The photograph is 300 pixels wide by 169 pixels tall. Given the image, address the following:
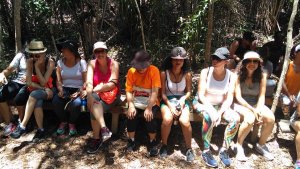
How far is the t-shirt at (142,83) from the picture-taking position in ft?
14.9

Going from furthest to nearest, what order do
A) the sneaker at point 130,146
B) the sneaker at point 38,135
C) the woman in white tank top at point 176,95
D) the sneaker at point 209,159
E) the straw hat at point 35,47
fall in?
the sneaker at point 38,135 → the straw hat at point 35,47 → the sneaker at point 130,146 → the woman in white tank top at point 176,95 → the sneaker at point 209,159

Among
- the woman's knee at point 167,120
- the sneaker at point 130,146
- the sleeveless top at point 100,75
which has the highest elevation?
the sleeveless top at point 100,75

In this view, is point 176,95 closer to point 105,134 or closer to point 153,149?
point 153,149

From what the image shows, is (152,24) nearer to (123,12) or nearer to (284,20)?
(123,12)

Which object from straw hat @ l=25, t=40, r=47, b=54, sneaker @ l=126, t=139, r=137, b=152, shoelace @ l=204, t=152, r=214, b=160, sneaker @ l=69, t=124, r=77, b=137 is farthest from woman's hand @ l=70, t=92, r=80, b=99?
shoelace @ l=204, t=152, r=214, b=160

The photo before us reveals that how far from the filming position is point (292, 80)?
4961 mm

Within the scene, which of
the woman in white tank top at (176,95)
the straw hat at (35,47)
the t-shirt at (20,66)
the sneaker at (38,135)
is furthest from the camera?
the t-shirt at (20,66)

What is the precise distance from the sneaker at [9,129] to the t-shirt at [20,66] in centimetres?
67

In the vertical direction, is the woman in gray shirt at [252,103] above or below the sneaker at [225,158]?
above

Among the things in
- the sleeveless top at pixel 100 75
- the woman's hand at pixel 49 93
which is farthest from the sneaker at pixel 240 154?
the woman's hand at pixel 49 93

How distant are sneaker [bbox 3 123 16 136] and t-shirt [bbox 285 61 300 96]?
4.15m

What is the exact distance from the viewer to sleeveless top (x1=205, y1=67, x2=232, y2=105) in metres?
4.60

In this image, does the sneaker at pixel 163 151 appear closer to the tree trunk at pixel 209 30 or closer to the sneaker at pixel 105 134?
the sneaker at pixel 105 134

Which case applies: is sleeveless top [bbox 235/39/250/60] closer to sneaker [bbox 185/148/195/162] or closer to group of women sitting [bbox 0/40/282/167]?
group of women sitting [bbox 0/40/282/167]
